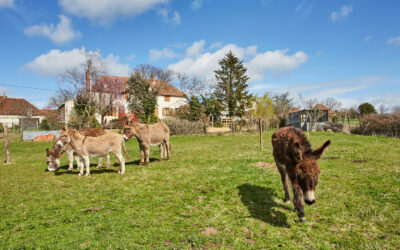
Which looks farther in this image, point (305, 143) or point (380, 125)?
point (380, 125)

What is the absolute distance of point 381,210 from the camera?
517cm

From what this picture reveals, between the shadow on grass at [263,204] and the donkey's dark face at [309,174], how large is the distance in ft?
3.11

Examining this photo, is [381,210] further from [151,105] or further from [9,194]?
[151,105]

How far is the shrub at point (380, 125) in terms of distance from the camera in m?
25.5

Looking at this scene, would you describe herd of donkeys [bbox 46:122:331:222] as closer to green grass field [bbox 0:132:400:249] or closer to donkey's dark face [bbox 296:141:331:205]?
donkey's dark face [bbox 296:141:331:205]

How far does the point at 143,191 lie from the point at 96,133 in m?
7.21

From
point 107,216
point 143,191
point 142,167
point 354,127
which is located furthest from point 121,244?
point 354,127

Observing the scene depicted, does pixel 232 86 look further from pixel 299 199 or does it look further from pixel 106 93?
pixel 299 199

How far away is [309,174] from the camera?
421 centimetres

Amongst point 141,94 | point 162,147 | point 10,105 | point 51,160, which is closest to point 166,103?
point 141,94

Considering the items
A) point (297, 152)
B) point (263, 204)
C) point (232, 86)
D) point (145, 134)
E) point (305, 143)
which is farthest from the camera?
point (232, 86)

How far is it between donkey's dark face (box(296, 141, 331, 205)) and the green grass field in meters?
0.82

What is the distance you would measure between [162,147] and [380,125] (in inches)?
1120

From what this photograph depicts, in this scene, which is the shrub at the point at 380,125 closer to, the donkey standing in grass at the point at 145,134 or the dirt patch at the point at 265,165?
the dirt patch at the point at 265,165
